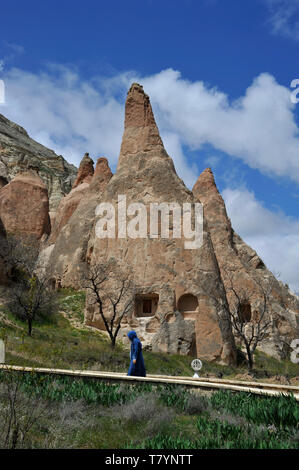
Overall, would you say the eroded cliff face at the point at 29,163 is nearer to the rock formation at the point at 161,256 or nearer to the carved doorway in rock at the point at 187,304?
the rock formation at the point at 161,256

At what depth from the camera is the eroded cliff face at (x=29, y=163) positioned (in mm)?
55041

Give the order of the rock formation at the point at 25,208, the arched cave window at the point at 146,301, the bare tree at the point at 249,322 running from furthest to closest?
the rock formation at the point at 25,208 < the arched cave window at the point at 146,301 < the bare tree at the point at 249,322

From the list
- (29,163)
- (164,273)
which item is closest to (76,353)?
(164,273)

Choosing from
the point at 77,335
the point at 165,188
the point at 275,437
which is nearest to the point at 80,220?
the point at 165,188

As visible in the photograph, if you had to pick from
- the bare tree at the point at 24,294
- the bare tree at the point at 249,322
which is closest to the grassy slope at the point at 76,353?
the bare tree at the point at 24,294

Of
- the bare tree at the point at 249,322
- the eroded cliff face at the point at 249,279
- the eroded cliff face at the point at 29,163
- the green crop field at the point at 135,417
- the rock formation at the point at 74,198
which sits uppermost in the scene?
the eroded cliff face at the point at 29,163

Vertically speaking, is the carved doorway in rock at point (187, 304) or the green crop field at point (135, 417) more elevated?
the carved doorway in rock at point (187, 304)

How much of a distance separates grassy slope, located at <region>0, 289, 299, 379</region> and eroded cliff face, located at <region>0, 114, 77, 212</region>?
3103 cm

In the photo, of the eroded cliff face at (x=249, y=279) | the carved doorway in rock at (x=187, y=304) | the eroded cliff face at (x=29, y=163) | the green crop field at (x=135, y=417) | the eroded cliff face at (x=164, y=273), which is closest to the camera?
the green crop field at (x=135, y=417)

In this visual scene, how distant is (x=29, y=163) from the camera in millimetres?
55625

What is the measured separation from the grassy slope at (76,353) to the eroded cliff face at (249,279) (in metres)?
4.26

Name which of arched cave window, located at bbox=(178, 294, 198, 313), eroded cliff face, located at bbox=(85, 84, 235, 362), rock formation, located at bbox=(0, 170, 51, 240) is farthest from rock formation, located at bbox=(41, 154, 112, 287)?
arched cave window, located at bbox=(178, 294, 198, 313)

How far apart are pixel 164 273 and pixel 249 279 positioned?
949cm
